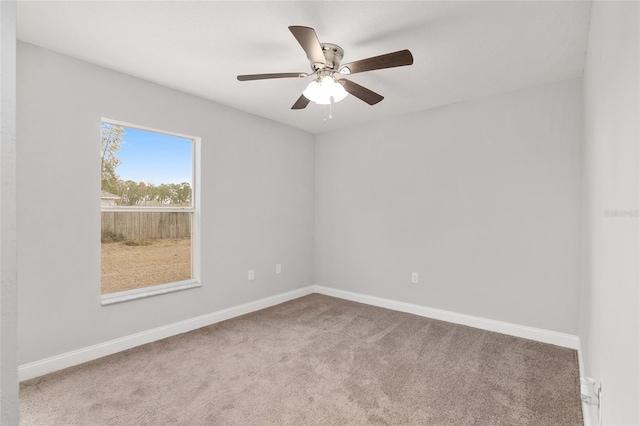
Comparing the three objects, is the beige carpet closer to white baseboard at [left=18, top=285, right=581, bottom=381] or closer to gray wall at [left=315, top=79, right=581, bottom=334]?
white baseboard at [left=18, top=285, right=581, bottom=381]

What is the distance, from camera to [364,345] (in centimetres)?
294

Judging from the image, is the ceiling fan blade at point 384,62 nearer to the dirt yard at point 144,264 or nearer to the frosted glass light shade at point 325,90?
the frosted glass light shade at point 325,90

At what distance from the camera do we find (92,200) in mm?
2664

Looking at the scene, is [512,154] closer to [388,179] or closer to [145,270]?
[388,179]

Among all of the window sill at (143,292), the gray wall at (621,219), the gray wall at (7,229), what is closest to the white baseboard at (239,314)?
the window sill at (143,292)

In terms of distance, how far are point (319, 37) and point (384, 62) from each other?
56 centimetres

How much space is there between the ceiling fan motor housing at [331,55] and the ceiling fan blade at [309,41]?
0.14 m

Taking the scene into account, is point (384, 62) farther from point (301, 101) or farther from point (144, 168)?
point (144, 168)

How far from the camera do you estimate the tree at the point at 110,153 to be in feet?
9.31

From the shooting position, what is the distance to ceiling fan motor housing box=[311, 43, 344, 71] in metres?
2.19

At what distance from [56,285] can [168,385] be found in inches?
47.9

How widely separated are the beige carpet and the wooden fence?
1057 millimetres

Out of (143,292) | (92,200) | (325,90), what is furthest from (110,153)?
(325,90)

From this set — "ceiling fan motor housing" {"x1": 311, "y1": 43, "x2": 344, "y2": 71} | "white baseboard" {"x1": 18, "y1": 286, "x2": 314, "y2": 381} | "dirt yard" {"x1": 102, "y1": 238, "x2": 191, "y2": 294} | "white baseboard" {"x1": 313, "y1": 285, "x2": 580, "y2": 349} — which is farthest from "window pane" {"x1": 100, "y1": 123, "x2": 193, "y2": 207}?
"white baseboard" {"x1": 313, "y1": 285, "x2": 580, "y2": 349}
